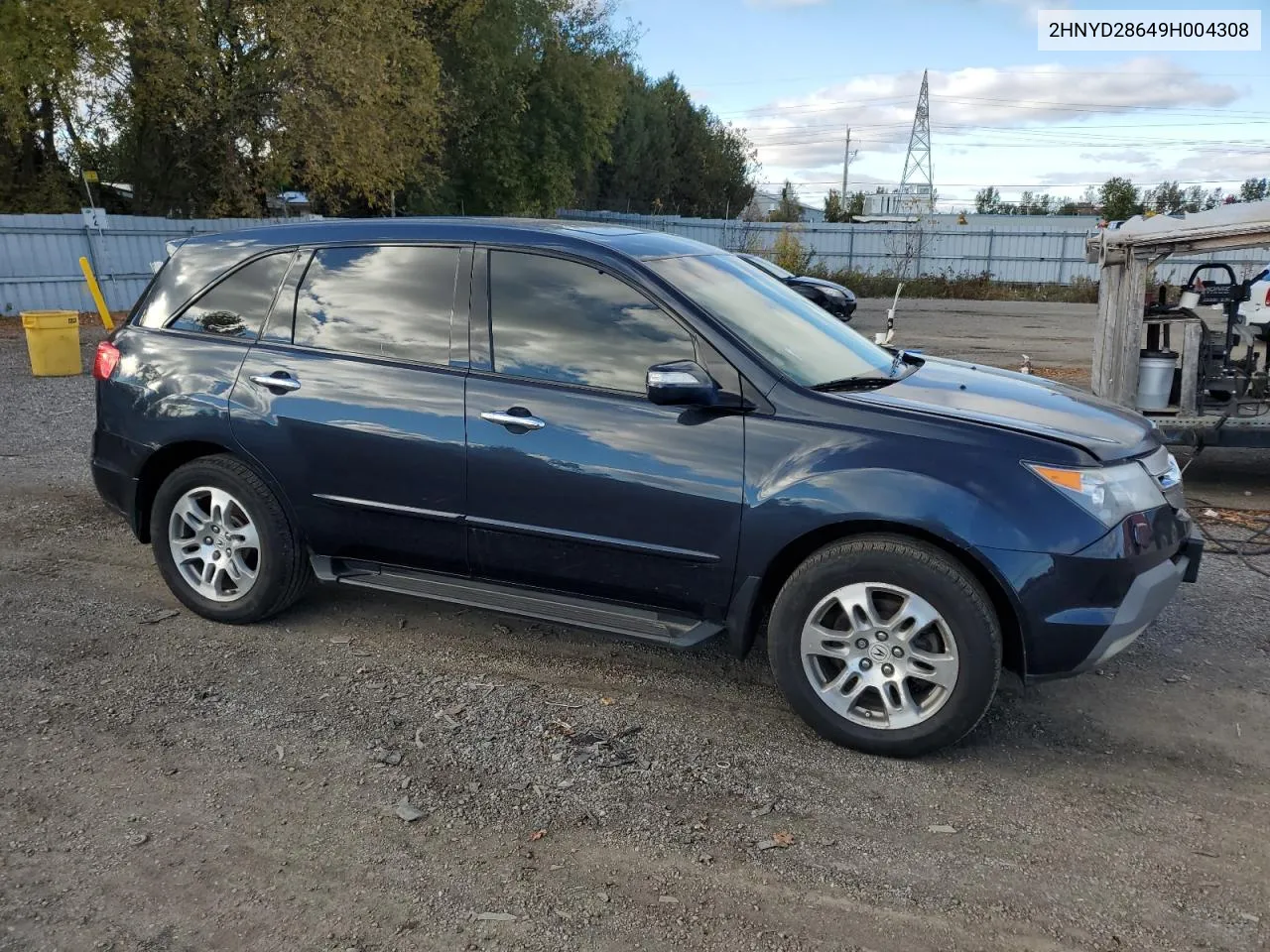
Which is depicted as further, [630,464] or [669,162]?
[669,162]

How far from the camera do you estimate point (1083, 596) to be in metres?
3.39

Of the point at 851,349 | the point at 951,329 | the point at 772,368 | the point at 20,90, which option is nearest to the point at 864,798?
the point at 772,368

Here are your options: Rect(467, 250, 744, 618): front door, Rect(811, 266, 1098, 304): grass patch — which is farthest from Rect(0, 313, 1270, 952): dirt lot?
Rect(811, 266, 1098, 304): grass patch

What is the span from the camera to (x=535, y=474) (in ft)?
13.0

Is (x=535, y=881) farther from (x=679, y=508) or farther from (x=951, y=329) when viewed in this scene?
(x=951, y=329)

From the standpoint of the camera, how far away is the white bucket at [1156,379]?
7.71m

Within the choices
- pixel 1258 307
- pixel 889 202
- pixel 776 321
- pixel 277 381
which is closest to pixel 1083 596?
pixel 776 321

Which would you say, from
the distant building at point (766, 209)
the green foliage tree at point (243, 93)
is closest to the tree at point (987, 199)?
the distant building at point (766, 209)

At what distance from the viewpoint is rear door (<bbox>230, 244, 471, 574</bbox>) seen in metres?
4.18

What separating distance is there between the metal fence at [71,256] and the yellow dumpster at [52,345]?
19.6ft

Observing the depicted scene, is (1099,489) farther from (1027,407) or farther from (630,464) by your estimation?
(630,464)

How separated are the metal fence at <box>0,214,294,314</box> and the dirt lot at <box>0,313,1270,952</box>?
650 inches

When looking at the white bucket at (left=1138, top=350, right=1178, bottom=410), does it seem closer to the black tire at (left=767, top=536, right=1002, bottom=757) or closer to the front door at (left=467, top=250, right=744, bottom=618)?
the black tire at (left=767, top=536, right=1002, bottom=757)

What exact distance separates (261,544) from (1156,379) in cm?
666
